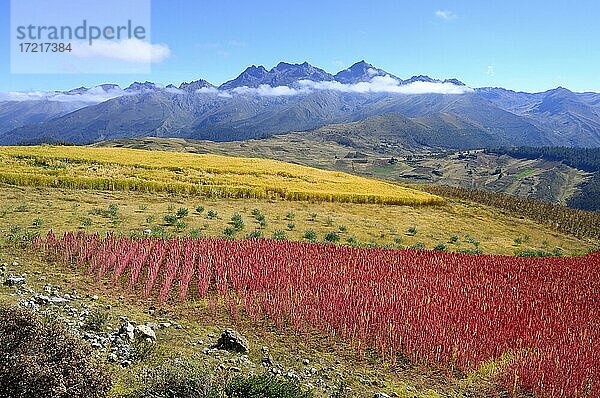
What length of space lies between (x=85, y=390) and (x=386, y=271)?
1275 centimetres

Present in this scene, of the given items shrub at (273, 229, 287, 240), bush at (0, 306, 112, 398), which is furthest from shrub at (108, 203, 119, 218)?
bush at (0, 306, 112, 398)

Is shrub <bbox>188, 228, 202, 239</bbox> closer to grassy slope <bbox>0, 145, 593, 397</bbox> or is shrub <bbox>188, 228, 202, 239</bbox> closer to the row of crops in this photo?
grassy slope <bbox>0, 145, 593, 397</bbox>

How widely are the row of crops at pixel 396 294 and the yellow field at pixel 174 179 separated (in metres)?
20.2

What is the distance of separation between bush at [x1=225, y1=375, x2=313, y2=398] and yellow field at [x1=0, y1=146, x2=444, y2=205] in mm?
31576

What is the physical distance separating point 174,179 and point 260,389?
36.8 meters

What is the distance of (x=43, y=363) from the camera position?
7.39 m

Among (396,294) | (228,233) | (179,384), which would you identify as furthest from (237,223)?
(179,384)

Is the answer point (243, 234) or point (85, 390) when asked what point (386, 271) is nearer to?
point (243, 234)

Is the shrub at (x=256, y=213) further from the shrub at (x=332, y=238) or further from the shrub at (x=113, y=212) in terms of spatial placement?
the shrub at (x=113, y=212)

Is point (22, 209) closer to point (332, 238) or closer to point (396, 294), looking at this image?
point (332, 238)

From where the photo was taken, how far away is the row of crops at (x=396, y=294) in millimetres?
11383

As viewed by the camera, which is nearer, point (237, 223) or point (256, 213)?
point (237, 223)

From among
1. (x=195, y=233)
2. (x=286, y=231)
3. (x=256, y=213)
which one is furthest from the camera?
(x=256, y=213)

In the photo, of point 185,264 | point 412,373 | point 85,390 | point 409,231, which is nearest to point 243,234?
point 185,264
